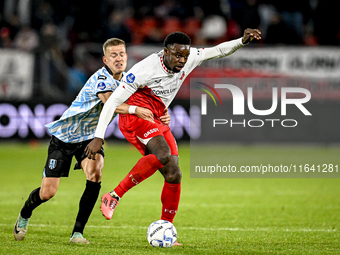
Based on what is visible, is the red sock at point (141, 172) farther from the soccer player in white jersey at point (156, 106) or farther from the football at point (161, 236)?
the football at point (161, 236)

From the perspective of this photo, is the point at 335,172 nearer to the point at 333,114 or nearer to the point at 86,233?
the point at 333,114

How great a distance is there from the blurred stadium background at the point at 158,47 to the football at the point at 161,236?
32.1ft

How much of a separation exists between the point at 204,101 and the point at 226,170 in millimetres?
3310

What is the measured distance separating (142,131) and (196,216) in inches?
82.8

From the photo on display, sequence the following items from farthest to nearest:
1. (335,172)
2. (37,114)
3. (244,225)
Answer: (37,114) < (335,172) < (244,225)

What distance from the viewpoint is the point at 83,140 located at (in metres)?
5.73

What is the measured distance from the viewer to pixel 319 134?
15492mm

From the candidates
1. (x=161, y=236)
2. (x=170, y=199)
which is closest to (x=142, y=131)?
(x=170, y=199)

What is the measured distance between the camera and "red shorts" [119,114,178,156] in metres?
5.79

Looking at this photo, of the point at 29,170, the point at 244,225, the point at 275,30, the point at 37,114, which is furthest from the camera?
the point at 275,30

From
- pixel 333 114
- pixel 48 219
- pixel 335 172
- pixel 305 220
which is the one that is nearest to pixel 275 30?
pixel 333 114

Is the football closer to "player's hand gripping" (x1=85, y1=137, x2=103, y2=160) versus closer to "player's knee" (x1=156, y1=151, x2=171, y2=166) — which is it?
"player's knee" (x1=156, y1=151, x2=171, y2=166)

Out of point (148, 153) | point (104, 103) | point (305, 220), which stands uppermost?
point (104, 103)

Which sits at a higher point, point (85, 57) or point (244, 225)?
point (85, 57)
